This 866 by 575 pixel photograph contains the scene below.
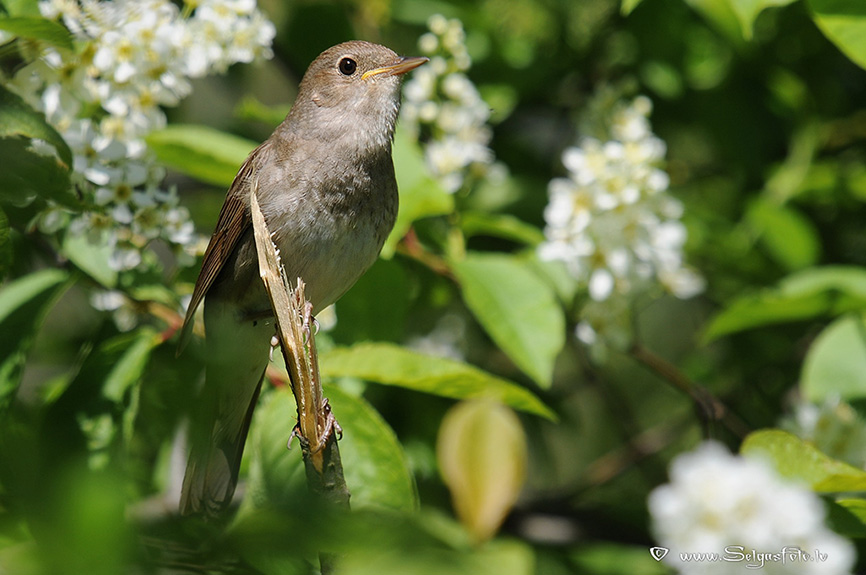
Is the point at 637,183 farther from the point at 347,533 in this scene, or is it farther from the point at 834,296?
the point at 347,533

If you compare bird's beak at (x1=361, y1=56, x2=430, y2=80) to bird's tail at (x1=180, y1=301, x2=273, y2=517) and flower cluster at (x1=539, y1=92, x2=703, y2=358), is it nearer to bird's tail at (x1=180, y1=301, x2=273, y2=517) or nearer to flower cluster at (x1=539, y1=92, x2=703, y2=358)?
flower cluster at (x1=539, y1=92, x2=703, y2=358)

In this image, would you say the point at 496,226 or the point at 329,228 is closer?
the point at 329,228

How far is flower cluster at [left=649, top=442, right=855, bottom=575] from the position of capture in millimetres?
1895

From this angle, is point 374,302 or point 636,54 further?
point 636,54

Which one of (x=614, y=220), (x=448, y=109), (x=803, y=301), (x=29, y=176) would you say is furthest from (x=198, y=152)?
(x=803, y=301)

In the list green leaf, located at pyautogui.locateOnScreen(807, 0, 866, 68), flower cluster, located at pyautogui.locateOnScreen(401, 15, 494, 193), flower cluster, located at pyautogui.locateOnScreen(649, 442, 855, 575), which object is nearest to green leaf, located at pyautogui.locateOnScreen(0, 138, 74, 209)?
flower cluster, located at pyautogui.locateOnScreen(401, 15, 494, 193)

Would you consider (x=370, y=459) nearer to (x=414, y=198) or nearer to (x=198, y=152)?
(x=414, y=198)

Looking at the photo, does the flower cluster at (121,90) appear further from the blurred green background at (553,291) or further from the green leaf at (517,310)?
the green leaf at (517,310)

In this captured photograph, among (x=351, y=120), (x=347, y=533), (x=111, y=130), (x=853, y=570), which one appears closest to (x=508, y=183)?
(x=351, y=120)

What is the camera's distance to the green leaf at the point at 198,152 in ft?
9.23

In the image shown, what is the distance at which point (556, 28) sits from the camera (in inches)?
163

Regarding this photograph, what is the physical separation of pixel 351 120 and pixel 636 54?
1706 millimetres

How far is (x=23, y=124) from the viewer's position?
7.50ft

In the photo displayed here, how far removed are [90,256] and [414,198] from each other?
103cm
